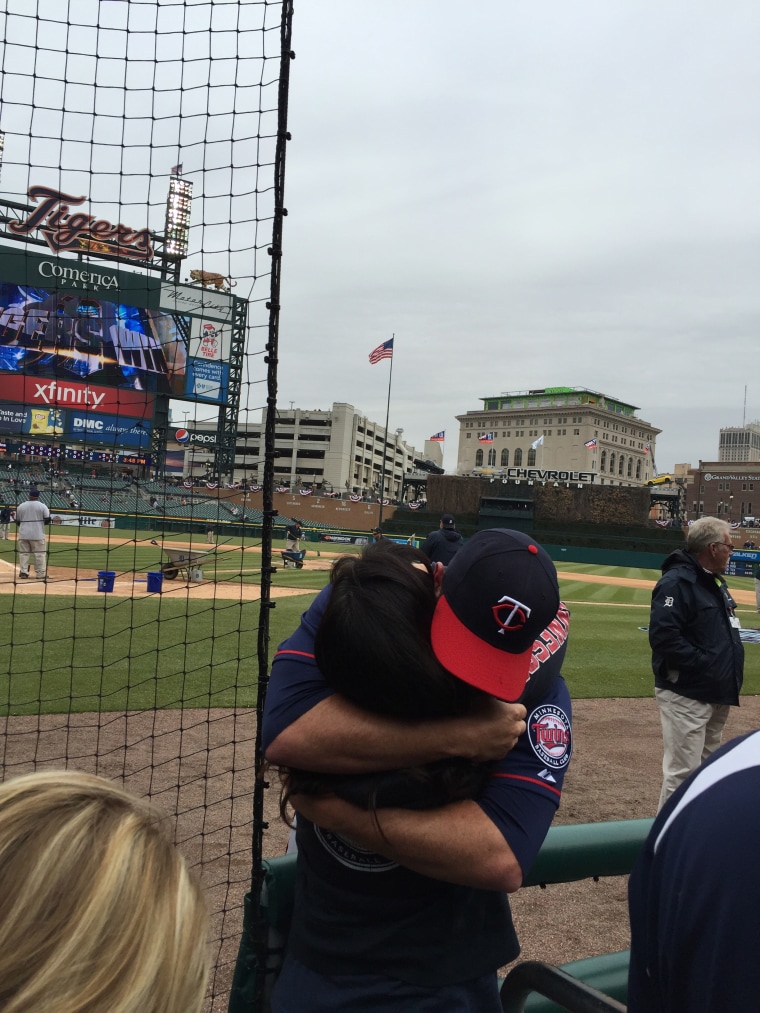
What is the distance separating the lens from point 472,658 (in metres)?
1.41

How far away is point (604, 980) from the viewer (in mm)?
2240

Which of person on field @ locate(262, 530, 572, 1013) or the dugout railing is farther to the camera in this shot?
the dugout railing

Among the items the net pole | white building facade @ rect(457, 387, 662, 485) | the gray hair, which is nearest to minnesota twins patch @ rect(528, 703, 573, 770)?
the net pole

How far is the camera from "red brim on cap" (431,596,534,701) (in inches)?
55.1

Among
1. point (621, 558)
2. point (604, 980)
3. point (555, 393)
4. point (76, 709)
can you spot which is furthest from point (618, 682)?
point (555, 393)

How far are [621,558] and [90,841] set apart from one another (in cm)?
4621

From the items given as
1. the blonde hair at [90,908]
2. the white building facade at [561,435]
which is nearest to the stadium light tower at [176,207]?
the blonde hair at [90,908]

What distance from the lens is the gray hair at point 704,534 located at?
5113mm

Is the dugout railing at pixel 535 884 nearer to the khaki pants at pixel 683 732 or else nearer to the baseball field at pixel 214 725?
the baseball field at pixel 214 725

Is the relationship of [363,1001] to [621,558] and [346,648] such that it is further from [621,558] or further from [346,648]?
[621,558]

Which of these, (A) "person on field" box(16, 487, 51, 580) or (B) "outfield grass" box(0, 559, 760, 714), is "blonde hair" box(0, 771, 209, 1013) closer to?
(B) "outfield grass" box(0, 559, 760, 714)

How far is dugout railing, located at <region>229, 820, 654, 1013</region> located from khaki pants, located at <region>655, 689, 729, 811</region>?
2.99m

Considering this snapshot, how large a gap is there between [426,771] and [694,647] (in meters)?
4.07

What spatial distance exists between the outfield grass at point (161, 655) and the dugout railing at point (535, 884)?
2.99 m
